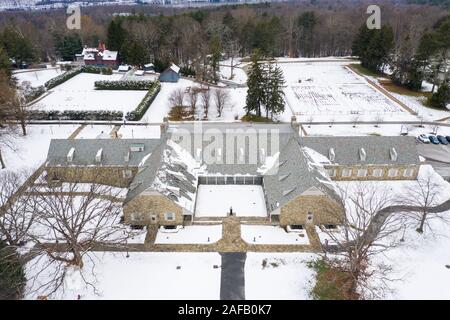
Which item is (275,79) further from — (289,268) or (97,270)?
(97,270)

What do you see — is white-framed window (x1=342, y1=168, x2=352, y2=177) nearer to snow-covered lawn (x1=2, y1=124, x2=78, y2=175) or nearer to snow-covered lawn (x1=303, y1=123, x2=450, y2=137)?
snow-covered lawn (x1=303, y1=123, x2=450, y2=137)

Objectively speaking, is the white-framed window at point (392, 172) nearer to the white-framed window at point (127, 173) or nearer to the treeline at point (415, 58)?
the white-framed window at point (127, 173)

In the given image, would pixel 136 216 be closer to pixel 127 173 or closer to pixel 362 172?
pixel 127 173

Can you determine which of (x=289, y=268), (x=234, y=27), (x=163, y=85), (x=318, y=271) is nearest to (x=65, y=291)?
(x=289, y=268)

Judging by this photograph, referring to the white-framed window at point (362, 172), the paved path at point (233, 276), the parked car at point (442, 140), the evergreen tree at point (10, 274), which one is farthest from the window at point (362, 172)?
the evergreen tree at point (10, 274)

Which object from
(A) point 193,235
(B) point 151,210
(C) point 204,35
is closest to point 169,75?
(C) point 204,35

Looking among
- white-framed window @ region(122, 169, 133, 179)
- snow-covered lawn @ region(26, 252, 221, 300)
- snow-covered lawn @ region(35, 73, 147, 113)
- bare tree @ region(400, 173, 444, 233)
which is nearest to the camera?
snow-covered lawn @ region(26, 252, 221, 300)

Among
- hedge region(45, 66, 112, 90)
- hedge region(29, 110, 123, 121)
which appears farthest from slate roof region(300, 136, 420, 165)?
hedge region(45, 66, 112, 90)
